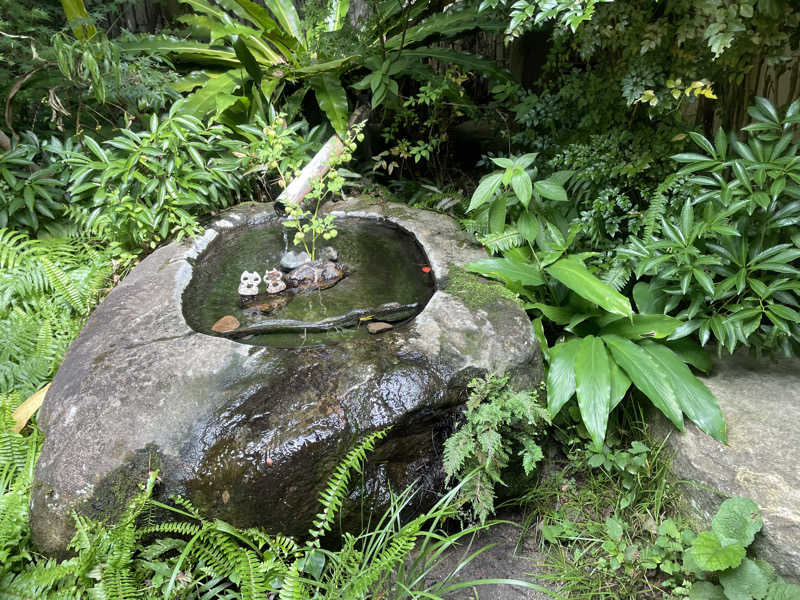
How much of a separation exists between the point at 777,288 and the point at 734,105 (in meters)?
1.32

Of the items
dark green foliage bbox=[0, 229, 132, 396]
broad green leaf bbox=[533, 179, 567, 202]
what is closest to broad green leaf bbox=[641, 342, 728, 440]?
broad green leaf bbox=[533, 179, 567, 202]

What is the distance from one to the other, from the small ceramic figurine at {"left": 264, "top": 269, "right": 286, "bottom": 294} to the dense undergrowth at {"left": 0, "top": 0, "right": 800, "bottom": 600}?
0.66 meters

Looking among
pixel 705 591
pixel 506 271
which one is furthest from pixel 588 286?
pixel 705 591

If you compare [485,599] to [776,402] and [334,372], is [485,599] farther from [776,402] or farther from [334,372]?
[776,402]

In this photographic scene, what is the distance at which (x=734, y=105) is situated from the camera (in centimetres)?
276

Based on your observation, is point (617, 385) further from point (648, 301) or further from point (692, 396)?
point (648, 301)

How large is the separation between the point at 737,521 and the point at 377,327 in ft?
5.22

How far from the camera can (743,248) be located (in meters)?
2.18

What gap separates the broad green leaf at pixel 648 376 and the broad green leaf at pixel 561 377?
0.19 m

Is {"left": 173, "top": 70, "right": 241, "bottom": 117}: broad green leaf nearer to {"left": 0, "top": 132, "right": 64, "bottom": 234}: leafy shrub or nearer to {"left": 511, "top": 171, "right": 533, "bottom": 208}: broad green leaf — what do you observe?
{"left": 0, "top": 132, "right": 64, "bottom": 234}: leafy shrub

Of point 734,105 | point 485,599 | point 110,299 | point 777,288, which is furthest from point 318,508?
point 734,105

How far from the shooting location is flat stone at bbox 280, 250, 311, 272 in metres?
3.00

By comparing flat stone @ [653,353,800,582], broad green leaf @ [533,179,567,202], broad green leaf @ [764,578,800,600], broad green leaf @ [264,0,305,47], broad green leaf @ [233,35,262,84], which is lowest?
broad green leaf @ [764,578,800,600]

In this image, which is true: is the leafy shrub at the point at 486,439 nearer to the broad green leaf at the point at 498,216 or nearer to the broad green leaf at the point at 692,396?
the broad green leaf at the point at 692,396
